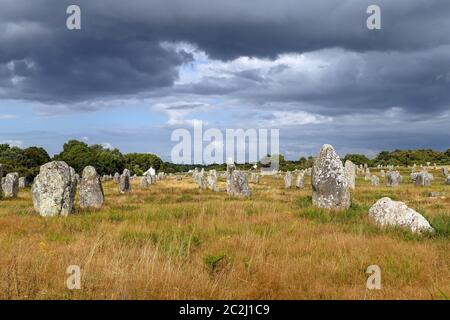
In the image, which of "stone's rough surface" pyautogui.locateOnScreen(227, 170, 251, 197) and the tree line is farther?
the tree line

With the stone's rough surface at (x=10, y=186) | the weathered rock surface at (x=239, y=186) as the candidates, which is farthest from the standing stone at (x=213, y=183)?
the stone's rough surface at (x=10, y=186)

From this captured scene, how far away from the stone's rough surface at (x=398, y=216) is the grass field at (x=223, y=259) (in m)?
0.44

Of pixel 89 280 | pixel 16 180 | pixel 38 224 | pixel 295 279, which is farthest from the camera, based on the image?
pixel 16 180

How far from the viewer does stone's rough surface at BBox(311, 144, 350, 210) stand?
61.8ft

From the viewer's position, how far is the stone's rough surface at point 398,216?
40.7 feet

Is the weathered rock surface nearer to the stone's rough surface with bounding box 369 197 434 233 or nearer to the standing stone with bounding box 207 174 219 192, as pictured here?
the standing stone with bounding box 207 174 219 192

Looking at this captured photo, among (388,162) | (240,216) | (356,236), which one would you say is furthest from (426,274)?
(388,162)

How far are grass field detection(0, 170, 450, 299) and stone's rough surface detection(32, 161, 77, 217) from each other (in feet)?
12.9

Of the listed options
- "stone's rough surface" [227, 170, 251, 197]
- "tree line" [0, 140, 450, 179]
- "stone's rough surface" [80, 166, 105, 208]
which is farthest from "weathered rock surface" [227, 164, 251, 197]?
"tree line" [0, 140, 450, 179]

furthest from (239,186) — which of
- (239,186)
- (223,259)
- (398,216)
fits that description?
(223,259)

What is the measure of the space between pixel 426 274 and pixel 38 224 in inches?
414

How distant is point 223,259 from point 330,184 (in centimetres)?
1102
